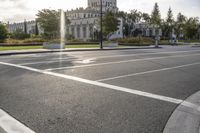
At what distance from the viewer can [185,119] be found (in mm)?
5801

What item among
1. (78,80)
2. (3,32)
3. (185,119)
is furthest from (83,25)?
(185,119)

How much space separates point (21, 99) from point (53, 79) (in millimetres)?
3102

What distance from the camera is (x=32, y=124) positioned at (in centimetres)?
534

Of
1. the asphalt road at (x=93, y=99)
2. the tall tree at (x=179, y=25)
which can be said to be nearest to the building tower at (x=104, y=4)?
the tall tree at (x=179, y=25)

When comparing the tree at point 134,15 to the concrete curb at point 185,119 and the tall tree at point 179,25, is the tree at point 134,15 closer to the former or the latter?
the tall tree at point 179,25

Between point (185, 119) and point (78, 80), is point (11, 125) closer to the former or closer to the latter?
point (185, 119)

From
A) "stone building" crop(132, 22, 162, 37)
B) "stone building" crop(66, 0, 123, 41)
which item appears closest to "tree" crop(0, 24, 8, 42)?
"stone building" crop(66, 0, 123, 41)

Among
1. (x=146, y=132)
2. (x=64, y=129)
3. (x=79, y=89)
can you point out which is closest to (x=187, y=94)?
(x=79, y=89)

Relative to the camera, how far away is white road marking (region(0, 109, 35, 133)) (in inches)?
198

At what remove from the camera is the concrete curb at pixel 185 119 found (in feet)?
16.9

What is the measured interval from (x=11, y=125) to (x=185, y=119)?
330 cm

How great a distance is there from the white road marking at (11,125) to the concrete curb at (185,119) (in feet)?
7.92

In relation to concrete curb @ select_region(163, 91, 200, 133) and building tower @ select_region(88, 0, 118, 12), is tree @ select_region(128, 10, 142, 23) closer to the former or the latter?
building tower @ select_region(88, 0, 118, 12)

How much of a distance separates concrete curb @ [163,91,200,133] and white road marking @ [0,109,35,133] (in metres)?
2.42
